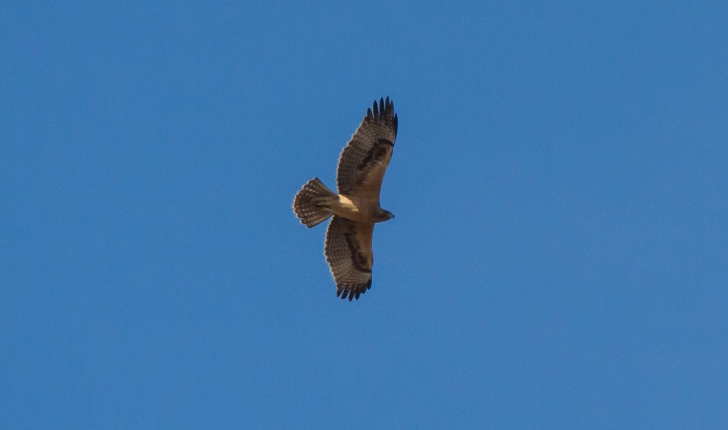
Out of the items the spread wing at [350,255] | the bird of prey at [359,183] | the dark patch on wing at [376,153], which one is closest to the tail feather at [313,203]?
the bird of prey at [359,183]

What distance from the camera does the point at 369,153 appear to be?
19234 millimetres

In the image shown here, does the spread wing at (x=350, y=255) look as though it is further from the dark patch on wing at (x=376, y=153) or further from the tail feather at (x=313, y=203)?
the dark patch on wing at (x=376, y=153)

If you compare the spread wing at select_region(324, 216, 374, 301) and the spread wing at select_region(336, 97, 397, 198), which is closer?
the spread wing at select_region(336, 97, 397, 198)

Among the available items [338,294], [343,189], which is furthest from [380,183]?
[338,294]

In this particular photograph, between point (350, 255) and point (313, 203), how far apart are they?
3.95 feet

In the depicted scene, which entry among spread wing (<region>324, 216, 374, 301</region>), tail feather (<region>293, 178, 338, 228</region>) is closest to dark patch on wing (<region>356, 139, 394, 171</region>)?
tail feather (<region>293, 178, 338, 228</region>)

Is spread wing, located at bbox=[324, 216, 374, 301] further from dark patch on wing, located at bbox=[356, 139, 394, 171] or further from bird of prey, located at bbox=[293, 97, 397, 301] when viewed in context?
dark patch on wing, located at bbox=[356, 139, 394, 171]

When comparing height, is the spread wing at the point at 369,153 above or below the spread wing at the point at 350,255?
above

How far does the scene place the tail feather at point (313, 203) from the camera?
19.4 metres

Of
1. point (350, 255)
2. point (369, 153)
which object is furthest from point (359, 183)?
point (350, 255)

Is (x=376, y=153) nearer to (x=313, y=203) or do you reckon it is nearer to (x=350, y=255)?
(x=313, y=203)

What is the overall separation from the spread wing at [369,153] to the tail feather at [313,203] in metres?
0.23

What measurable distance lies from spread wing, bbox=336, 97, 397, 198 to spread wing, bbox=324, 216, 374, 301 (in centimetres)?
70

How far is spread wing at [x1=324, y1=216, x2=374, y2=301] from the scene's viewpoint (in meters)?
20.0
